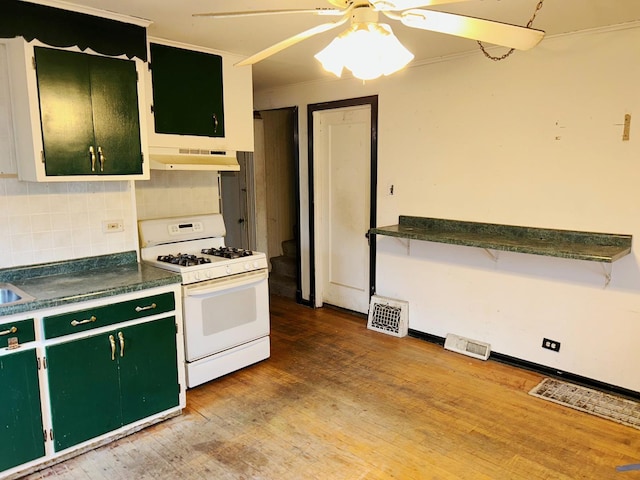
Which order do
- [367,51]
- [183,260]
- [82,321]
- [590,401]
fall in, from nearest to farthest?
1. [367,51]
2. [82,321]
3. [590,401]
4. [183,260]

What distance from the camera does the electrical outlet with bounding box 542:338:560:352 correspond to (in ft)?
10.8

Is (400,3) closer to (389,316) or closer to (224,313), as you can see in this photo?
(224,313)

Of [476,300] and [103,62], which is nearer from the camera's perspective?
[103,62]

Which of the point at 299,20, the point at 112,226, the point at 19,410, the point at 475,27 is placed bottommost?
the point at 19,410

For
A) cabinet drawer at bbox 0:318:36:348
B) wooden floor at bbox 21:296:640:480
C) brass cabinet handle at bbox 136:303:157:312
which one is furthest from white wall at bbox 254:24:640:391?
cabinet drawer at bbox 0:318:36:348

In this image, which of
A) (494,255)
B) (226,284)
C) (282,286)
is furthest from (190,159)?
(282,286)

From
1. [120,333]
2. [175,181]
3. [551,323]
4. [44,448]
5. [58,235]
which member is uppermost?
[175,181]

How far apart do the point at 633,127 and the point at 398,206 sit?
1.83 m

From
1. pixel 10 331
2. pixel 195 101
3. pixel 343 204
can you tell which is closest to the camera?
pixel 10 331

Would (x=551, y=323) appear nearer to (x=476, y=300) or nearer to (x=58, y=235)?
(x=476, y=300)

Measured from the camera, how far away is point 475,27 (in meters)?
A: 1.57

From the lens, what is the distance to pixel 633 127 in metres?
2.85

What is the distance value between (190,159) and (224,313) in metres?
1.12

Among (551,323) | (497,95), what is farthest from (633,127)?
(551,323)
